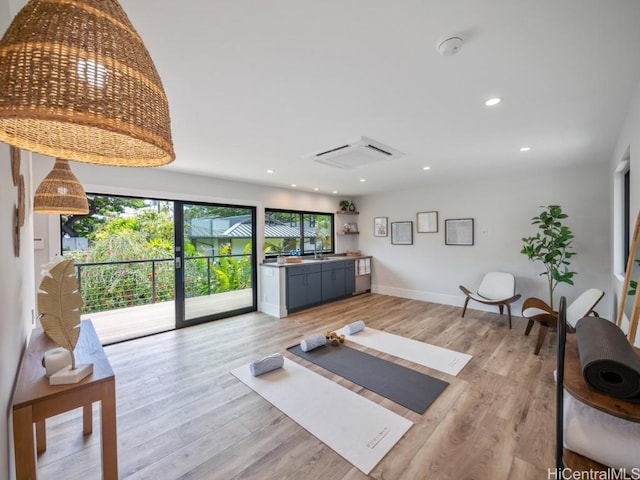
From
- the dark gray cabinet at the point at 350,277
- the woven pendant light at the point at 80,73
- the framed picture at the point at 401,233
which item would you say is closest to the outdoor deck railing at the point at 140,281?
the dark gray cabinet at the point at 350,277

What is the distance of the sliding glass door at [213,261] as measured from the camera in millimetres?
4219

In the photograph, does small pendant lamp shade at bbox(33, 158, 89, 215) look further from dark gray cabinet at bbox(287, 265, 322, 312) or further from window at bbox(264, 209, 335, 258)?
window at bbox(264, 209, 335, 258)

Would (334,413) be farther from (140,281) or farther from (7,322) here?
(140,281)

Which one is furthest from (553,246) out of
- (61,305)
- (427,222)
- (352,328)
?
(61,305)

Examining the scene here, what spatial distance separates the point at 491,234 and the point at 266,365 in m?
4.33

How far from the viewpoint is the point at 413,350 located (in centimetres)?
331

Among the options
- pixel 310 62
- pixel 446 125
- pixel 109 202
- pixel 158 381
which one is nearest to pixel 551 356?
pixel 446 125

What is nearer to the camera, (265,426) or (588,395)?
(588,395)

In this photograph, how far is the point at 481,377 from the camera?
2.69m

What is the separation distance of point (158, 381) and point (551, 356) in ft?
13.6

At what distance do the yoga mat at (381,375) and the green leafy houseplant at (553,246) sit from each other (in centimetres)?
265

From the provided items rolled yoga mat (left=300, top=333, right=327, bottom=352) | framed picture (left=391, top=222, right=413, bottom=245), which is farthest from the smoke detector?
framed picture (left=391, top=222, right=413, bottom=245)

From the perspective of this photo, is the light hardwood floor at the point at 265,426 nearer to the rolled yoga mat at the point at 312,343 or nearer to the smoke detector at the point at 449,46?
the rolled yoga mat at the point at 312,343

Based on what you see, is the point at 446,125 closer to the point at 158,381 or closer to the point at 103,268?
the point at 158,381
